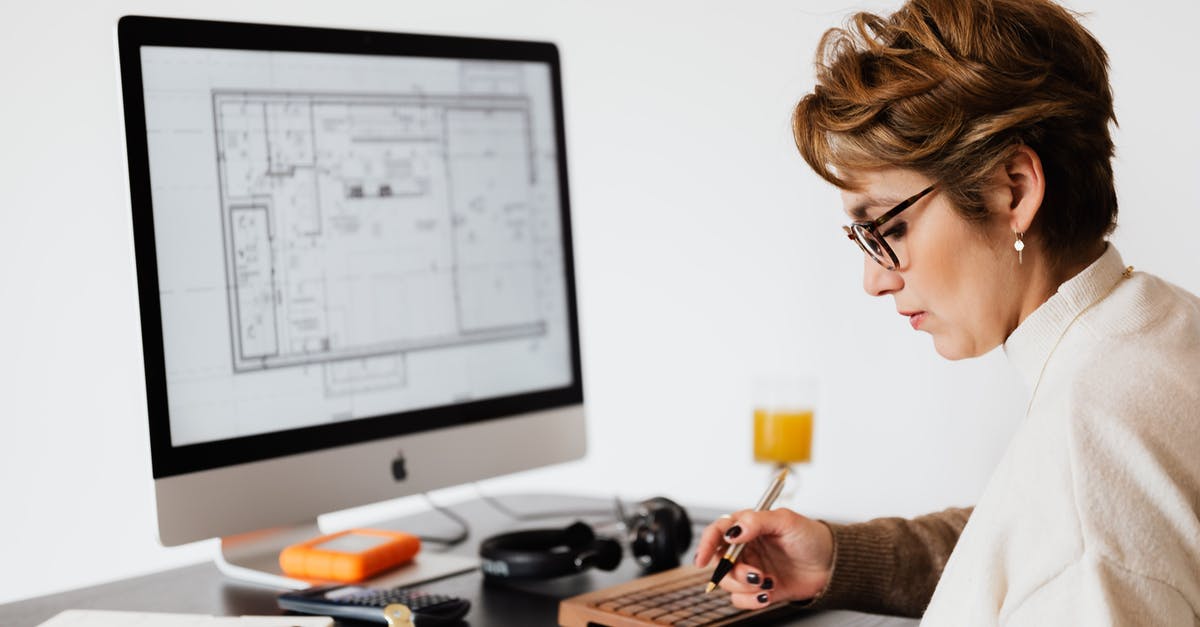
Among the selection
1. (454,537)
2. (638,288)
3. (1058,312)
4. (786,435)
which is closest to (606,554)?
(454,537)

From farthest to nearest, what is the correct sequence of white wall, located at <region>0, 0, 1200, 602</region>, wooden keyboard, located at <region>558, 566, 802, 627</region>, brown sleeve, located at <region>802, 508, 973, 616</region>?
1. white wall, located at <region>0, 0, 1200, 602</region>
2. brown sleeve, located at <region>802, 508, 973, 616</region>
3. wooden keyboard, located at <region>558, 566, 802, 627</region>

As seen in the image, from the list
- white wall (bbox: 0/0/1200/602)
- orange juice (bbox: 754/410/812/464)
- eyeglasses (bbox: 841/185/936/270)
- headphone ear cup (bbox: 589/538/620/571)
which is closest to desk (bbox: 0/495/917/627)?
headphone ear cup (bbox: 589/538/620/571)

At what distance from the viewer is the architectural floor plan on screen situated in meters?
1.33

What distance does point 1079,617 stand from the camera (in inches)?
33.6

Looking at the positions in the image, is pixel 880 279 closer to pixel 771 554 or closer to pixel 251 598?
pixel 771 554

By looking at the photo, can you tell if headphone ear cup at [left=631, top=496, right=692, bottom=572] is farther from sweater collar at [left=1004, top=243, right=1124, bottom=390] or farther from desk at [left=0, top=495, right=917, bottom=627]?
sweater collar at [left=1004, top=243, right=1124, bottom=390]

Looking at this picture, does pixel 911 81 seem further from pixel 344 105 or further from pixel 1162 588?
pixel 344 105

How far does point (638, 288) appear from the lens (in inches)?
106

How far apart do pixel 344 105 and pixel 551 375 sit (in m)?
0.45

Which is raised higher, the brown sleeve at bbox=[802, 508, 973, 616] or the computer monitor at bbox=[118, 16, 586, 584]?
the computer monitor at bbox=[118, 16, 586, 584]

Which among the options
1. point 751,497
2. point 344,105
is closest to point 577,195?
point 751,497

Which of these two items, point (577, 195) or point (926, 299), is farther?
point (577, 195)

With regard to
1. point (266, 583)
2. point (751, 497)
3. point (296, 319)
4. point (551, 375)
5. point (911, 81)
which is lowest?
point (751, 497)

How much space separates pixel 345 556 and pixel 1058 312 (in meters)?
0.79
